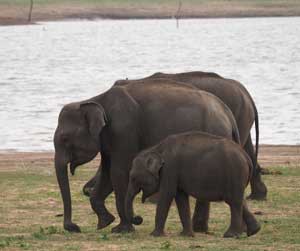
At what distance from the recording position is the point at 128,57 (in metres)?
73.4

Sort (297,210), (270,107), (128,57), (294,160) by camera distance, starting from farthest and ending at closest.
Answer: (128,57) → (270,107) → (294,160) → (297,210)

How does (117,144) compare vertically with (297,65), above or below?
above

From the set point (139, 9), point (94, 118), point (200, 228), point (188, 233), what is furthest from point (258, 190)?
point (139, 9)

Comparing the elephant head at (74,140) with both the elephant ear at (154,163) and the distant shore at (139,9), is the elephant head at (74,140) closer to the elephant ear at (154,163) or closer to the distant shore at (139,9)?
the elephant ear at (154,163)

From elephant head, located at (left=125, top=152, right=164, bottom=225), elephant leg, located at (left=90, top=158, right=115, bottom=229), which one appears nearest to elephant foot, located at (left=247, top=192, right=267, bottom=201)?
elephant leg, located at (left=90, top=158, right=115, bottom=229)

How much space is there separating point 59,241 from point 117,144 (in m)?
1.24

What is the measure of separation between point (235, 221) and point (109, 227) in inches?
72.4

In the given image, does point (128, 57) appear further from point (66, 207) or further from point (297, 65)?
point (66, 207)

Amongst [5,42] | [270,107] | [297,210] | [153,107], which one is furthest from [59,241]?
[5,42]

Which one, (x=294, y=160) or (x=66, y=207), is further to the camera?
(x=294, y=160)

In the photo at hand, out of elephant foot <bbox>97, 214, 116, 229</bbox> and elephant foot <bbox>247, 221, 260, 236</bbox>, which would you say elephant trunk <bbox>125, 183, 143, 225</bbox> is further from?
elephant foot <bbox>247, 221, 260, 236</bbox>

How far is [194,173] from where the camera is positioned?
1228 cm

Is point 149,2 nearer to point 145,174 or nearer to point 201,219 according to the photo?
point 201,219

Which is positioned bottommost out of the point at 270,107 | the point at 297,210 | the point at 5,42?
the point at 5,42
